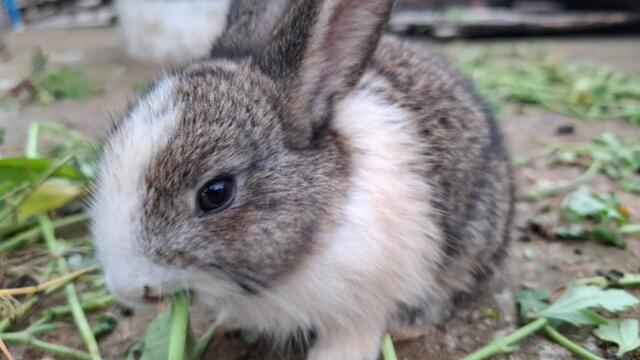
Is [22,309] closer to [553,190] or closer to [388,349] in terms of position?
[388,349]

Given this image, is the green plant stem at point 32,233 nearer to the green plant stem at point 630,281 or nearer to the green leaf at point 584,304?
the green leaf at point 584,304

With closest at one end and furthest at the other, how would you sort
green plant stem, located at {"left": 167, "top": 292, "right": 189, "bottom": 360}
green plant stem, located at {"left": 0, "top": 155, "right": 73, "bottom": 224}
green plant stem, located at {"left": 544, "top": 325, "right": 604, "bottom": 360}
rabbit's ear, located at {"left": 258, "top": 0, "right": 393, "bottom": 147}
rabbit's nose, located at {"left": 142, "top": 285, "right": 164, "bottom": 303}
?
rabbit's nose, located at {"left": 142, "top": 285, "right": 164, "bottom": 303}
green plant stem, located at {"left": 167, "top": 292, "right": 189, "bottom": 360}
rabbit's ear, located at {"left": 258, "top": 0, "right": 393, "bottom": 147}
green plant stem, located at {"left": 544, "top": 325, "right": 604, "bottom": 360}
green plant stem, located at {"left": 0, "top": 155, "right": 73, "bottom": 224}

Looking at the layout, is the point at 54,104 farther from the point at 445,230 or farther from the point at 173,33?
the point at 445,230

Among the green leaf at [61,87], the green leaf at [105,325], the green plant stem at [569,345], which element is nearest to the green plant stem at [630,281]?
the green plant stem at [569,345]

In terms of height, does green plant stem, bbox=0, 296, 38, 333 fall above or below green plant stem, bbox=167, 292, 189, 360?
below

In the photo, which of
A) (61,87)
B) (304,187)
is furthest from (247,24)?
(61,87)

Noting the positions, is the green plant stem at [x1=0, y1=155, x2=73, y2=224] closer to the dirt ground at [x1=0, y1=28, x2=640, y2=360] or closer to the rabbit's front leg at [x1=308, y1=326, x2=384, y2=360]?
the dirt ground at [x1=0, y1=28, x2=640, y2=360]

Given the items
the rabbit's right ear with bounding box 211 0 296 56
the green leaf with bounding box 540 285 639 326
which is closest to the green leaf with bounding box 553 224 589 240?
the green leaf with bounding box 540 285 639 326
